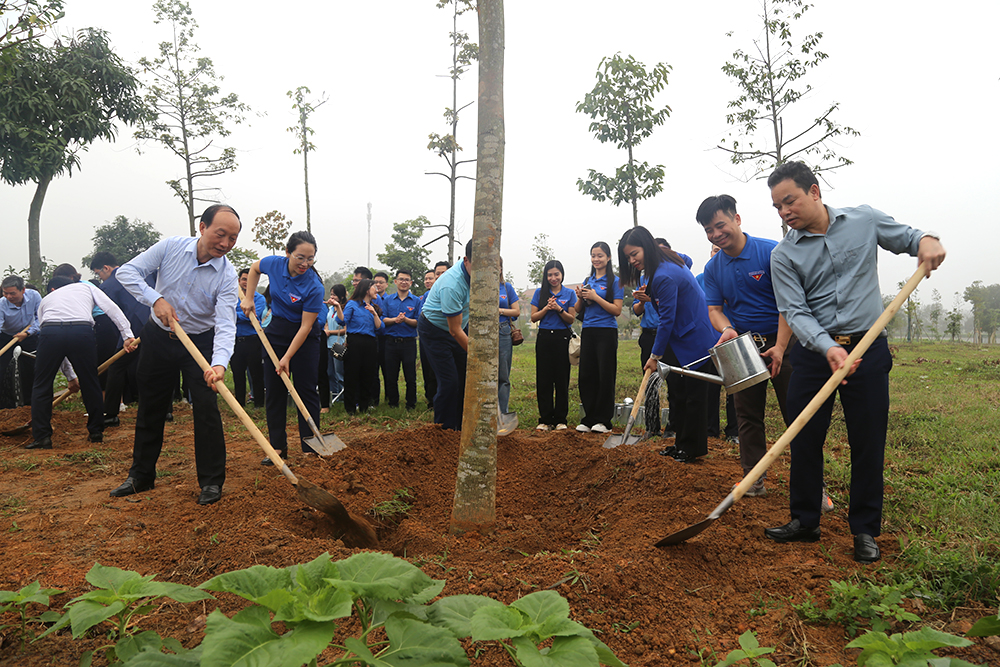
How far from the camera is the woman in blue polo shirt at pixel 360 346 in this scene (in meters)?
7.88

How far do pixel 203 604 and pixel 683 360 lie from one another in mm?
3848

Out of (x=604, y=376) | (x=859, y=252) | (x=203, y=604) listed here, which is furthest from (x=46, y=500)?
(x=859, y=252)

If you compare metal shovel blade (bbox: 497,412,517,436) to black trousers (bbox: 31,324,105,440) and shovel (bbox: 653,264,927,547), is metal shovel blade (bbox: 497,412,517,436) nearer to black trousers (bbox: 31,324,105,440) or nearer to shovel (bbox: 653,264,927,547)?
shovel (bbox: 653,264,927,547)

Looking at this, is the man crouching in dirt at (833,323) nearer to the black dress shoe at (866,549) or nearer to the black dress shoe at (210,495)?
the black dress shoe at (866,549)

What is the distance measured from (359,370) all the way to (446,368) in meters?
3.22

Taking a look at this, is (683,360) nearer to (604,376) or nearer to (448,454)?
(604,376)

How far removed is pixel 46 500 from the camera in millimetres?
4062

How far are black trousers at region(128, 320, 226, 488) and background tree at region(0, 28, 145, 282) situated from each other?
62.9ft

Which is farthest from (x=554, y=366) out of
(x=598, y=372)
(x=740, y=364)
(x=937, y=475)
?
(x=937, y=475)

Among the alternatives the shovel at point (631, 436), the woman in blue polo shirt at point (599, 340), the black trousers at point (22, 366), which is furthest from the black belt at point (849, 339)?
the black trousers at point (22, 366)

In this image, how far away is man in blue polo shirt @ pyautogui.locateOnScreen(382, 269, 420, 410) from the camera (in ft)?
26.8

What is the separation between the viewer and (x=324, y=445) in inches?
193

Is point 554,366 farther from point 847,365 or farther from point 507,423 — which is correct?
point 847,365

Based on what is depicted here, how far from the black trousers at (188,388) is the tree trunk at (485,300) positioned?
191cm
